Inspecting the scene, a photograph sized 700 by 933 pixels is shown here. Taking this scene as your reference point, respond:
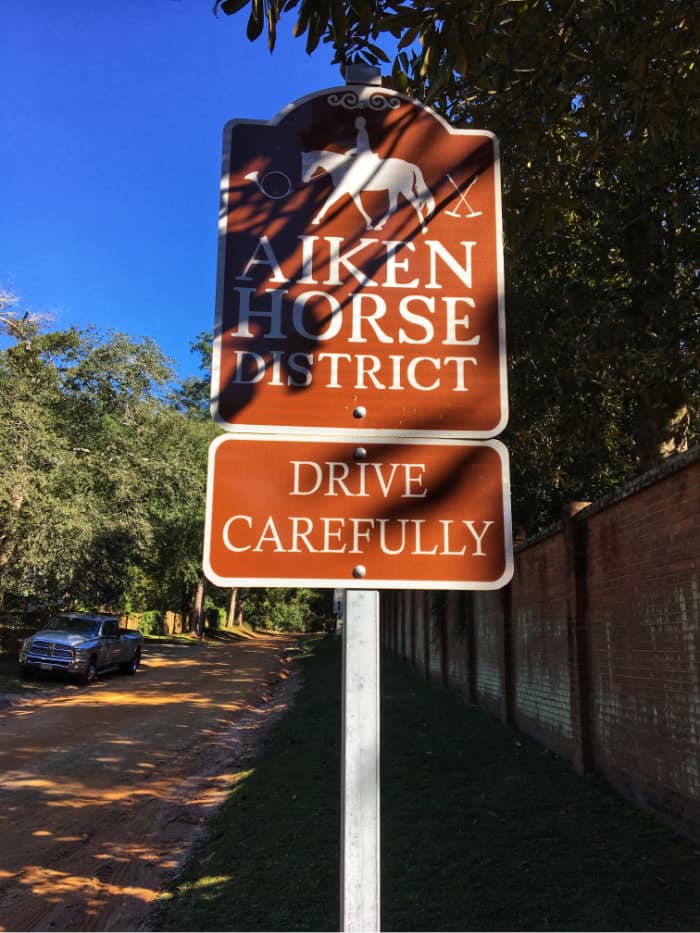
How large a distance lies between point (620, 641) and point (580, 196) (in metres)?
4.50

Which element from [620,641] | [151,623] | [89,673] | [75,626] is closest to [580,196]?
[620,641]

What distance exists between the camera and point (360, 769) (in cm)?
150

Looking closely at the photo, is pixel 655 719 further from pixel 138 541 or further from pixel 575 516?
pixel 138 541

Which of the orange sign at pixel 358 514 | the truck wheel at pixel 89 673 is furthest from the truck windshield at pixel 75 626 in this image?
the orange sign at pixel 358 514

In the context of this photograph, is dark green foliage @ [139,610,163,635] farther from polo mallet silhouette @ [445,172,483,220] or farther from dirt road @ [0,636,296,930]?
polo mallet silhouette @ [445,172,483,220]

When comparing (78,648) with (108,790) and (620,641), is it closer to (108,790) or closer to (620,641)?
(108,790)

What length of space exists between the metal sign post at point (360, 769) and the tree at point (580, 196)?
274 centimetres

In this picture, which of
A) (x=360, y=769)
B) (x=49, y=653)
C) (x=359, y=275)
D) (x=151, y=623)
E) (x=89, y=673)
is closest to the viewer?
(x=360, y=769)

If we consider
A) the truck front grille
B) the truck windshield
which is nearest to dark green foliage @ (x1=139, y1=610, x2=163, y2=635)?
the truck windshield

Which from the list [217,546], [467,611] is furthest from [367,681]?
[467,611]

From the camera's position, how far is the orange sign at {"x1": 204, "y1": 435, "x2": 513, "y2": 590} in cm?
163

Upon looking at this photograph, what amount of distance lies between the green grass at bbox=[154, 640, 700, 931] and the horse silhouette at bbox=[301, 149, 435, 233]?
13.5ft

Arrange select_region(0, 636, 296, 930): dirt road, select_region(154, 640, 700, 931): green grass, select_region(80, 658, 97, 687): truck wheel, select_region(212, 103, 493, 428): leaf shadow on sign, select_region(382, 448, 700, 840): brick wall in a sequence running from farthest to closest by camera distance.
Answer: select_region(80, 658, 97, 687): truck wheel < select_region(382, 448, 700, 840): brick wall < select_region(0, 636, 296, 930): dirt road < select_region(154, 640, 700, 931): green grass < select_region(212, 103, 493, 428): leaf shadow on sign

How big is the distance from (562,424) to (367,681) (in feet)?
34.6
